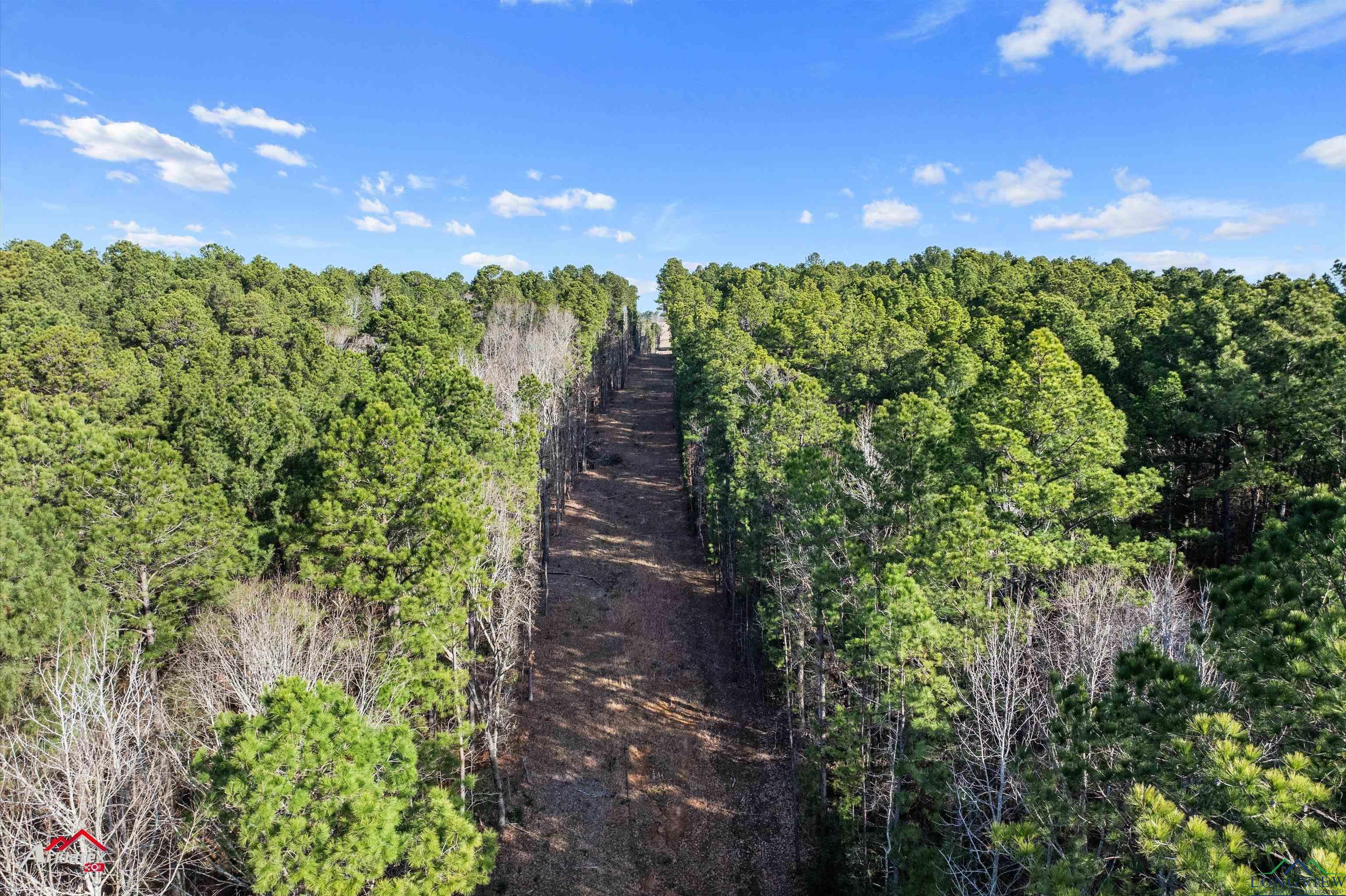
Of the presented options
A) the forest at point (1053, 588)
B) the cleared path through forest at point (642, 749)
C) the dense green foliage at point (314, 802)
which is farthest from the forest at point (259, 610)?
the forest at point (1053, 588)

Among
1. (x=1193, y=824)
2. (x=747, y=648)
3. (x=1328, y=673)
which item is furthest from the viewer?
(x=747, y=648)

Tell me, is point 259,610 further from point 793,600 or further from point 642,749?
point 793,600

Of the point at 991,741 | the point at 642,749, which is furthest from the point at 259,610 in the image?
the point at 991,741

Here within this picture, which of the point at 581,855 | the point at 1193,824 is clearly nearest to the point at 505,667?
the point at 581,855

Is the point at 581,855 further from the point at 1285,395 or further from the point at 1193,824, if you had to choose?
the point at 1285,395

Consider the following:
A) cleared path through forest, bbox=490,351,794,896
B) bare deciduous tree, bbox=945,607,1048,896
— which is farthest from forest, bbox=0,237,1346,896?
cleared path through forest, bbox=490,351,794,896

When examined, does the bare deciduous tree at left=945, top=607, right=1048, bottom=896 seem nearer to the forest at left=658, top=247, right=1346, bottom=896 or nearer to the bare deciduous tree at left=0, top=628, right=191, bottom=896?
the forest at left=658, top=247, right=1346, bottom=896
